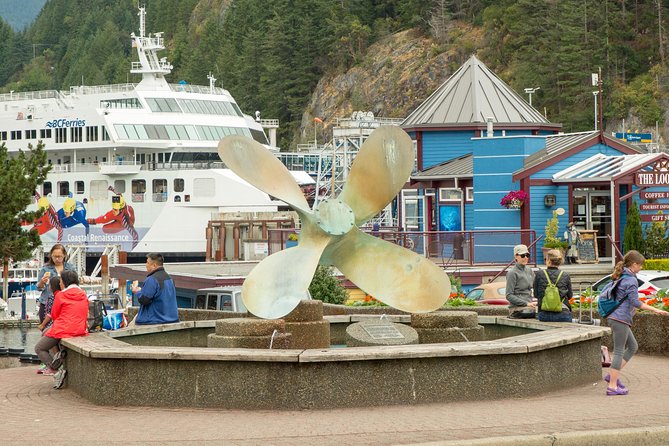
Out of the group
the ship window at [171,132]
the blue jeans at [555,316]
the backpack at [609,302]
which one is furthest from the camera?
the ship window at [171,132]

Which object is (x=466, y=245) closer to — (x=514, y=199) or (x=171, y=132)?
(x=514, y=199)

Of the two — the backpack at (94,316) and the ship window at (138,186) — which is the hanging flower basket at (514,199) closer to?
the backpack at (94,316)

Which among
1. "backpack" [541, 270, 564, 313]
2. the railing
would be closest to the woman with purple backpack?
"backpack" [541, 270, 564, 313]

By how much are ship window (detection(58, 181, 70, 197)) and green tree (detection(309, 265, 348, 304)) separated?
43.2m

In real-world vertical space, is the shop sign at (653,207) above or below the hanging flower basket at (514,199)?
below

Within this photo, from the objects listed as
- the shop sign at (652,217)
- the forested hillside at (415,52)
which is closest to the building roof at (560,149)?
the shop sign at (652,217)

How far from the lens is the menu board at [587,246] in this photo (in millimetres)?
31922

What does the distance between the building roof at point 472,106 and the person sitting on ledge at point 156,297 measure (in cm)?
2540

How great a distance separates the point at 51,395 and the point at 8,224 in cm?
2645

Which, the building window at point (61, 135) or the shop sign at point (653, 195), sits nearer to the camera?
the shop sign at point (653, 195)

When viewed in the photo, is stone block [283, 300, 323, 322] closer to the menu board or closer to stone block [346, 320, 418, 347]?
stone block [346, 320, 418, 347]

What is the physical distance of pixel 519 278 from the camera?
52.1 ft

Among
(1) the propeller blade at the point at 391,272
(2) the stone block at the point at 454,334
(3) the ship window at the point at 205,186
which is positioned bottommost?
(2) the stone block at the point at 454,334

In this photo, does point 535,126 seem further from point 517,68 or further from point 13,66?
point 13,66
